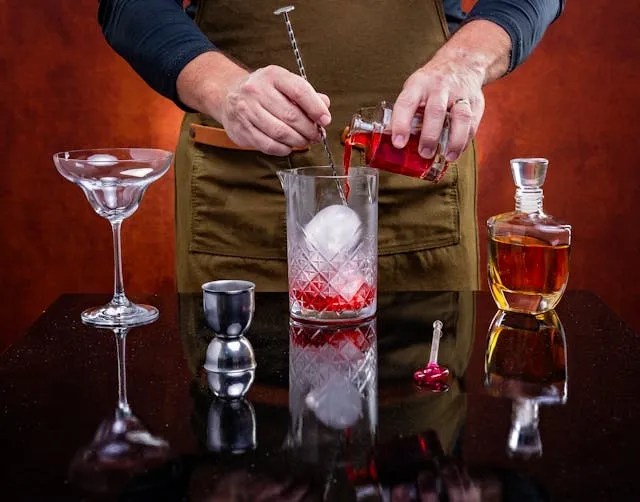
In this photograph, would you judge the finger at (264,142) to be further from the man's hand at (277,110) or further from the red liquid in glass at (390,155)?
the red liquid in glass at (390,155)

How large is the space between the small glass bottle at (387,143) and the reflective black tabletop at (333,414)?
21cm

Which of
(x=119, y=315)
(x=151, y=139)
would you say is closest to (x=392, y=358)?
(x=119, y=315)

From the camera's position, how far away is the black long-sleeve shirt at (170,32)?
5.07ft

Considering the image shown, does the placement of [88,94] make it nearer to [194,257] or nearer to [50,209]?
[50,209]

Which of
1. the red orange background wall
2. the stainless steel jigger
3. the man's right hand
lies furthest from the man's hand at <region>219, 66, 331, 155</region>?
the red orange background wall

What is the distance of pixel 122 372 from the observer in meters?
1.02

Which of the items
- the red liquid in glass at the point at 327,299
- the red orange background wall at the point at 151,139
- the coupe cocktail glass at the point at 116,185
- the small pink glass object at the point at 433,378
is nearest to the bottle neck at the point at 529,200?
the red liquid in glass at the point at 327,299

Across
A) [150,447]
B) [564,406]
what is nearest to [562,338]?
[564,406]

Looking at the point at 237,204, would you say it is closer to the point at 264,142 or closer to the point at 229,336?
the point at 264,142

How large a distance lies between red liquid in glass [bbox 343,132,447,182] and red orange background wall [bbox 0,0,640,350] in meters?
1.79

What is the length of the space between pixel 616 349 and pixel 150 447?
588 mm

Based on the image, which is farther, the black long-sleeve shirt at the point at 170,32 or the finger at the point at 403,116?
the black long-sleeve shirt at the point at 170,32

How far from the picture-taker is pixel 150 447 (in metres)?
0.79

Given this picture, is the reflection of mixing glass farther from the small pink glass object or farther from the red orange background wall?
the red orange background wall
